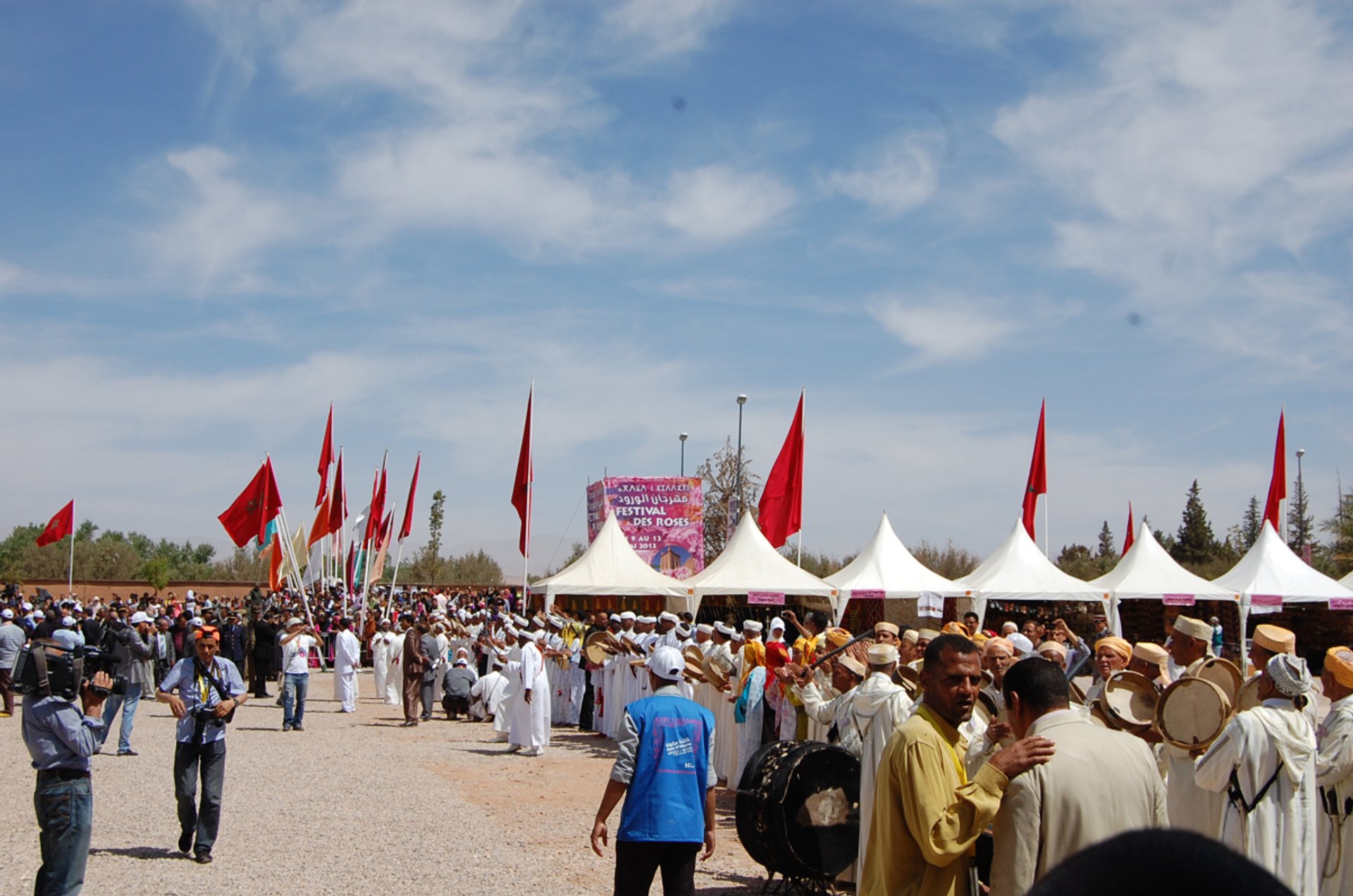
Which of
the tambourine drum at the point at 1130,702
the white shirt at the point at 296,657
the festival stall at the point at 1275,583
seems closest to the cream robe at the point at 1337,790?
the tambourine drum at the point at 1130,702

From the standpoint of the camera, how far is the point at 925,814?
12.6ft

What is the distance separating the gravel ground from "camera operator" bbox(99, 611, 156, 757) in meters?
0.49

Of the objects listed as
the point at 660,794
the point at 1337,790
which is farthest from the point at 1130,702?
the point at 660,794

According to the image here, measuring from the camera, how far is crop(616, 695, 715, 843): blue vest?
585 centimetres

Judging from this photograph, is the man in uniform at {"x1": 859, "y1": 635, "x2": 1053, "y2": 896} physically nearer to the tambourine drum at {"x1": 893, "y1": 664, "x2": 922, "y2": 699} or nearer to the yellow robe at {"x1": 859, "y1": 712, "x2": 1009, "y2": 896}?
the yellow robe at {"x1": 859, "y1": 712, "x2": 1009, "y2": 896}

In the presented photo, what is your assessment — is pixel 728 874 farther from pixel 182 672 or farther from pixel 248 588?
pixel 248 588

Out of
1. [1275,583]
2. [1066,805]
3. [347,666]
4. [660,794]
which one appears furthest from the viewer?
→ [1275,583]

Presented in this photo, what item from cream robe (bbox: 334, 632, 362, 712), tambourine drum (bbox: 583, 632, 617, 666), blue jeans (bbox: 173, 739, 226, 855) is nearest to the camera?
blue jeans (bbox: 173, 739, 226, 855)

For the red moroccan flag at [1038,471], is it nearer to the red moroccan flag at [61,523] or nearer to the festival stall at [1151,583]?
the festival stall at [1151,583]

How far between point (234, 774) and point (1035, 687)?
1279cm

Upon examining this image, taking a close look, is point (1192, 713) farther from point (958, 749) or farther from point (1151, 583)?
point (1151, 583)

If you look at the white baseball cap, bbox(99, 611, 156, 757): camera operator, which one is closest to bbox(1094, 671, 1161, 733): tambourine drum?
the white baseball cap

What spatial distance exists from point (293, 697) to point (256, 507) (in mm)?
10922

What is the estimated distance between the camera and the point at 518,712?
17156 millimetres
